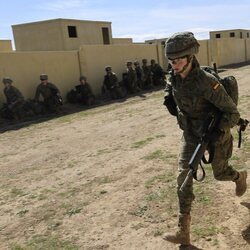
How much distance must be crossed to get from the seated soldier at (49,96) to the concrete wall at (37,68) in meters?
0.71

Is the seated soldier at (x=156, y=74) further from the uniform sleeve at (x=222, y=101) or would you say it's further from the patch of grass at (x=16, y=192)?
the uniform sleeve at (x=222, y=101)

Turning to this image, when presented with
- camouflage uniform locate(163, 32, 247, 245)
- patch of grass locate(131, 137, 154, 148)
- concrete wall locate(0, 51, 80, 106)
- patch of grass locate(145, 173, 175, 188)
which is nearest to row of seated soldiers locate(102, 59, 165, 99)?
concrete wall locate(0, 51, 80, 106)

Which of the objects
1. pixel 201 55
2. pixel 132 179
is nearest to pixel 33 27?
pixel 201 55

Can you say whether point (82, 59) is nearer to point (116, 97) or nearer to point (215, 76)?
point (116, 97)

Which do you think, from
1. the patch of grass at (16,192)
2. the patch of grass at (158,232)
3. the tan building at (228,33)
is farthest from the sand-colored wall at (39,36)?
the tan building at (228,33)

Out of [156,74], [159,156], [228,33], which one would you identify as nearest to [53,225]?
[159,156]

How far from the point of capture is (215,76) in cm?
322

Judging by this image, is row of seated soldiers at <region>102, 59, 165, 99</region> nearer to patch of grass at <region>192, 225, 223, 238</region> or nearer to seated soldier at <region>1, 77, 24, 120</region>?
seated soldier at <region>1, 77, 24, 120</region>

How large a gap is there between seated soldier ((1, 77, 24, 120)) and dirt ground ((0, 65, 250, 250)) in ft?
10.9

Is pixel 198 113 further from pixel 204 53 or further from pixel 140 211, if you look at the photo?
pixel 204 53

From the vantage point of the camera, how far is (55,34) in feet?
62.2

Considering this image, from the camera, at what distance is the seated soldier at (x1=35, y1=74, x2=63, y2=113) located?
12.7m

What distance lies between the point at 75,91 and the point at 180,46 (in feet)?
38.4

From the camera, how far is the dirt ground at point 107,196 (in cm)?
364
